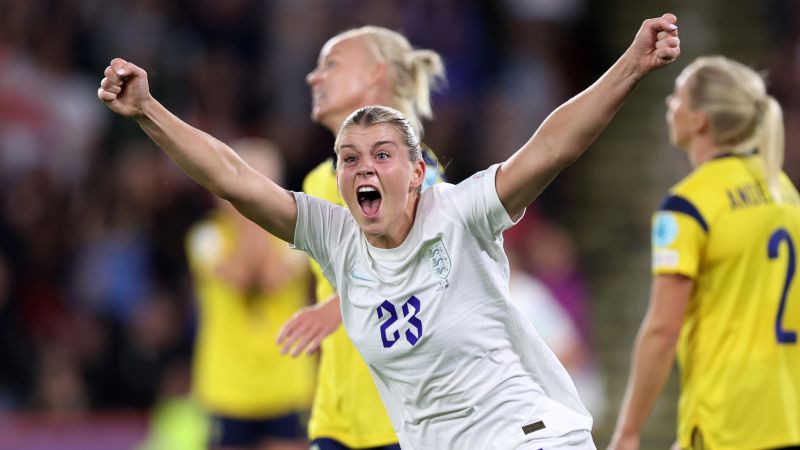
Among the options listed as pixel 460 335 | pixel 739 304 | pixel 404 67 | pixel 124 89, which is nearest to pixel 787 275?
pixel 739 304

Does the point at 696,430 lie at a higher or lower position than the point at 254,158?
lower

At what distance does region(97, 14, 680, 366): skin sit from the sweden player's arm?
3.97 feet

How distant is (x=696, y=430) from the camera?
493 centimetres

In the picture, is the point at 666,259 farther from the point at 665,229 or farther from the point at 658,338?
the point at 658,338

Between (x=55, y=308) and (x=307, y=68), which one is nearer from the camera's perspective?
(x=55, y=308)

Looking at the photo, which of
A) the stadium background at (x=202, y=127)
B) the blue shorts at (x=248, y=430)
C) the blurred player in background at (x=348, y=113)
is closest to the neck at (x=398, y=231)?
the blurred player in background at (x=348, y=113)

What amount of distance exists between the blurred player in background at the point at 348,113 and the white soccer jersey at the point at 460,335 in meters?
0.80

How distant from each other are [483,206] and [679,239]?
4.13 feet

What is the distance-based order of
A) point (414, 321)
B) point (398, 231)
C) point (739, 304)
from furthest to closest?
1. point (739, 304)
2. point (398, 231)
3. point (414, 321)

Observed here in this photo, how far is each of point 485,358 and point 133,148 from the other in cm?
751

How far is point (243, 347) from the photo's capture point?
7844 mm

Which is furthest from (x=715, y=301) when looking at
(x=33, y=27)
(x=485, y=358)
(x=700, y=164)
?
(x=33, y=27)

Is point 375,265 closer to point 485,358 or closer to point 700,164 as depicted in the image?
point 485,358

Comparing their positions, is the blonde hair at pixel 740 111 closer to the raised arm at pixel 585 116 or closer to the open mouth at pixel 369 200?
the raised arm at pixel 585 116
